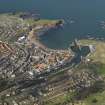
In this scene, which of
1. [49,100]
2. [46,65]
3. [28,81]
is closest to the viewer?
[49,100]

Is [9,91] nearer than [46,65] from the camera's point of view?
Yes

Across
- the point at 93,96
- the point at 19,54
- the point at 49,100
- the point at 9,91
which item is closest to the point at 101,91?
the point at 93,96

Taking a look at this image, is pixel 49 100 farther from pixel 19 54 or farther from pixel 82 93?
pixel 19 54

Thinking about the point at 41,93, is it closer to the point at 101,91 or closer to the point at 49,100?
the point at 49,100

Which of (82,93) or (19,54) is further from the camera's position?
(19,54)

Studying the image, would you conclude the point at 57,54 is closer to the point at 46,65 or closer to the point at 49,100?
the point at 46,65

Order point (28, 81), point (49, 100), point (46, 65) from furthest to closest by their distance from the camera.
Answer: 1. point (46, 65)
2. point (28, 81)
3. point (49, 100)

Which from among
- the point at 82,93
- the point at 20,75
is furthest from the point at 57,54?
the point at 82,93
